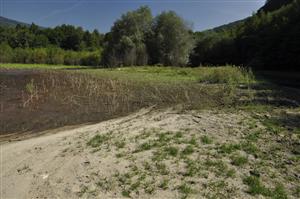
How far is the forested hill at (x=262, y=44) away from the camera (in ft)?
97.5

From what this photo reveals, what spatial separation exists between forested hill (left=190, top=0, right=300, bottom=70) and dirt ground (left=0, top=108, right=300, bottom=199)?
84.5 feet

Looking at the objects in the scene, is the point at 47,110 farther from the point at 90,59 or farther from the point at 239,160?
the point at 90,59

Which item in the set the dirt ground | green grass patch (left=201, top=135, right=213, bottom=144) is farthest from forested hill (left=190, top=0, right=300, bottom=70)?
green grass patch (left=201, top=135, right=213, bottom=144)

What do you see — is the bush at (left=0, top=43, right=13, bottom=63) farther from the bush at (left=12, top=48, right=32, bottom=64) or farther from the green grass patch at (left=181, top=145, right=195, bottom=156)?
Answer: the green grass patch at (left=181, top=145, right=195, bottom=156)

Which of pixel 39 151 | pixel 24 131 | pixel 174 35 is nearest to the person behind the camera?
pixel 39 151

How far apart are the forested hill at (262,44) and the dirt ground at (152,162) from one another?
84.5 feet

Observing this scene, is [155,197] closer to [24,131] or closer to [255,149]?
[255,149]

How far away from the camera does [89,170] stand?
499 cm

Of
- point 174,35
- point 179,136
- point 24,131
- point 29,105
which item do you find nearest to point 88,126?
point 24,131

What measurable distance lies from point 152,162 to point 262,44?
3341 cm

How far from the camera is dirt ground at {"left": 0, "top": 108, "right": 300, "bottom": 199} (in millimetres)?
4250

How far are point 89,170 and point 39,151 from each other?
1711mm

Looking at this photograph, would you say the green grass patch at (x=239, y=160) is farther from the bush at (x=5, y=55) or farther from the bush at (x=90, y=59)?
the bush at (x=5, y=55)

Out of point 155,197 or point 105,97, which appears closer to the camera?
point 155,197
